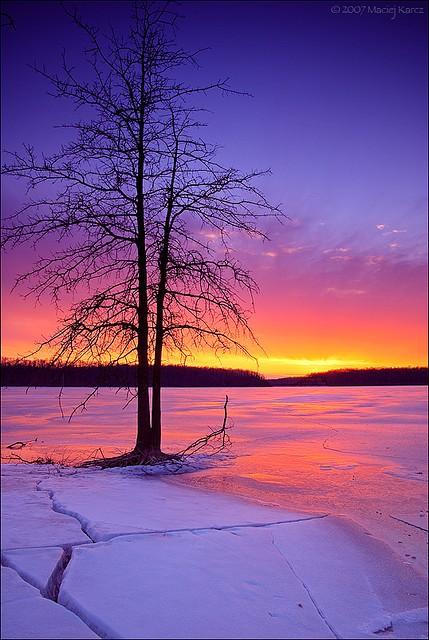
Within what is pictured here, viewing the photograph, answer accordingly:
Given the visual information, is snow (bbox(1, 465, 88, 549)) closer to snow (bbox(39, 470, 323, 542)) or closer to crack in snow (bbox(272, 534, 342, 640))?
snow (bbox(39, 470, 323, 542))

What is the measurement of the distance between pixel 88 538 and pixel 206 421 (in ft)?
6.36

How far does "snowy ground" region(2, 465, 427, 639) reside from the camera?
7.92 feet

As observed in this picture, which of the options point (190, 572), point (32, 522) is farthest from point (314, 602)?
point (32, 522)

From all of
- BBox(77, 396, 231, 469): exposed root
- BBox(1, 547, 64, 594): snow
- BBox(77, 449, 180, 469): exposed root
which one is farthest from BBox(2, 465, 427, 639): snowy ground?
BBox(77, 449, 180, 469): exposed root

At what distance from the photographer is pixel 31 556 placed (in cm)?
298

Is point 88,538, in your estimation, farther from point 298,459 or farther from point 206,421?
point 298,459

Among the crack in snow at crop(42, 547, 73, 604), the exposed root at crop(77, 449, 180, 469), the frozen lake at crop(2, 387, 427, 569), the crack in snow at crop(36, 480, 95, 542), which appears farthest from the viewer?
the exposed root at crop(77, 449, 180, 469)

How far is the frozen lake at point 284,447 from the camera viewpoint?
15.0 feet

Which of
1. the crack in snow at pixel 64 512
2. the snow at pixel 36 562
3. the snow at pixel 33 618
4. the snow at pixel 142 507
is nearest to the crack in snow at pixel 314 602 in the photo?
the snow at pixel 142 507

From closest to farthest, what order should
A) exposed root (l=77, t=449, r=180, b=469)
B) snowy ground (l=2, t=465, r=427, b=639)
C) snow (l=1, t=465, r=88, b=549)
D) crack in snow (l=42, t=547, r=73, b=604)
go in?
snowy ground (l=2, t=465, r=427, b=639) → crack in snow (l=42, t=547, r=73, b=604) → snow (l=1, t=465, r=88, b=549) → exposed root (l=77, t=449, r=180, b=469)

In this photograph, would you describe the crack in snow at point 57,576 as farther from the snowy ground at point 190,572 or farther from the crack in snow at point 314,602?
the crack in snow at point 314,602

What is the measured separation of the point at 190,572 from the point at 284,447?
126 inches

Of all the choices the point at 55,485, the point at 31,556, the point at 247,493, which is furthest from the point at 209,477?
the point at 31,556

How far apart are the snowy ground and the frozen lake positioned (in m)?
0.45
